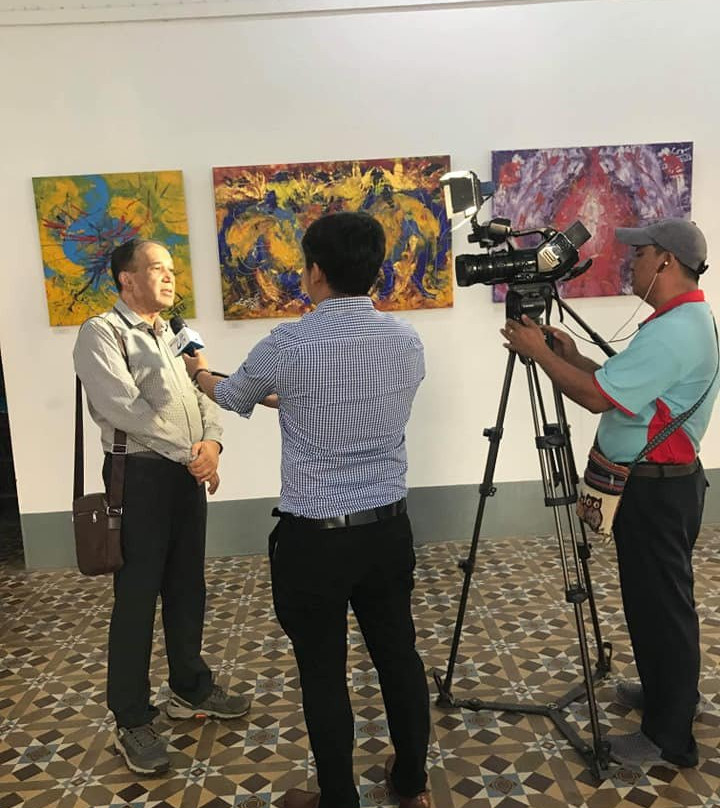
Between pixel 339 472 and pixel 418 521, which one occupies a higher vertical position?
pixel 339 472

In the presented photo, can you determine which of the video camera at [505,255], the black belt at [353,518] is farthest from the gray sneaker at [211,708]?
the video camera at [505,255]

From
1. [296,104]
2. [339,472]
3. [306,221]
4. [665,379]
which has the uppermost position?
[296,104]

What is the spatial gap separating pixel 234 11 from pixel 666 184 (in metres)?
2.46

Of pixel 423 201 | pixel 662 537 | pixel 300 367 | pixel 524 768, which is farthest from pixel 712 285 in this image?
pixel 300 367

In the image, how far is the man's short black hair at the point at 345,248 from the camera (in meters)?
1.57

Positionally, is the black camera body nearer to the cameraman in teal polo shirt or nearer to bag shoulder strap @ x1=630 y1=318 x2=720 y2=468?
the cameraman in teal polo shirt

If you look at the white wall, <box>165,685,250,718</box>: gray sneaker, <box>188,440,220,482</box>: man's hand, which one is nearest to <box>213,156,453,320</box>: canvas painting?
the white wall

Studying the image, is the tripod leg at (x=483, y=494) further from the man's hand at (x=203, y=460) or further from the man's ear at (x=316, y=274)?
the man's hand at (x=203, y=460)

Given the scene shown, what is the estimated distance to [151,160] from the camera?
12.0 ft

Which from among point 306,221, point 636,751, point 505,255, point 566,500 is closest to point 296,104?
point 306,221

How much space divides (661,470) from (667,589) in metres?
0.36

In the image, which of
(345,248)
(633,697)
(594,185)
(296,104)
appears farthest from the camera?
(594,185)

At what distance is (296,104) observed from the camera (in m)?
3.64

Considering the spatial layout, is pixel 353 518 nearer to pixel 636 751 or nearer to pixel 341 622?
pixel 341 622
